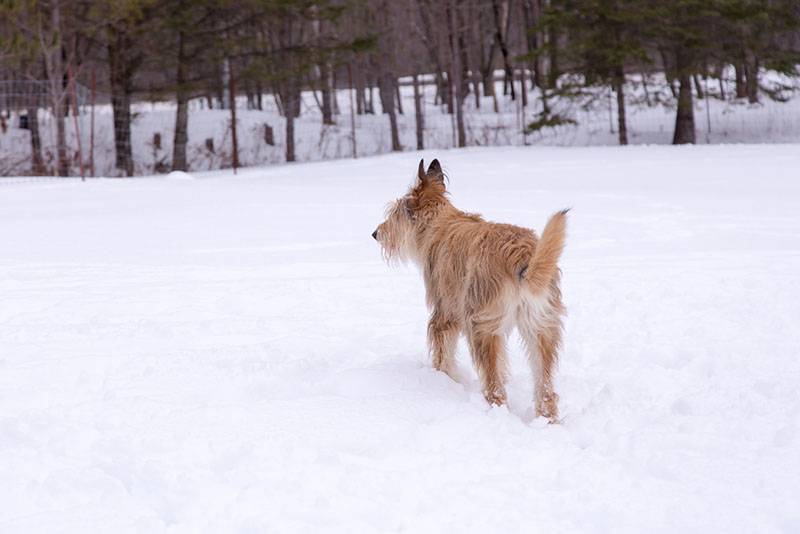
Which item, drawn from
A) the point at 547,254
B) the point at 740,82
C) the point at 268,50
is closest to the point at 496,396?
the point at 547,254

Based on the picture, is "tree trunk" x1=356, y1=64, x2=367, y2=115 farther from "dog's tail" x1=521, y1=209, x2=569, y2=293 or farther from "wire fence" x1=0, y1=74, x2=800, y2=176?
"dog's tail" x1=521, y1=209, x2=569, y2=293

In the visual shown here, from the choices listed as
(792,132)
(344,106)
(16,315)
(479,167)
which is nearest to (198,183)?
(479,167)

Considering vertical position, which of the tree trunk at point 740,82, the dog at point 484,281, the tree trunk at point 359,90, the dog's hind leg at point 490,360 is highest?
the tree trunk at point 359,90

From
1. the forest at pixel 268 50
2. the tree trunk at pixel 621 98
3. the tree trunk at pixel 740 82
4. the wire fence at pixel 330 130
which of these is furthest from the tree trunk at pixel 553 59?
the tree trunk at pixel 740 82

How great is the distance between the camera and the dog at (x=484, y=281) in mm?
3906

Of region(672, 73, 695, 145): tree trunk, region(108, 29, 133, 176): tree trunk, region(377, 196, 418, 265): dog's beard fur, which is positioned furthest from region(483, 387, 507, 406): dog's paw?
region(672, 73, 695, 145): tree trunk

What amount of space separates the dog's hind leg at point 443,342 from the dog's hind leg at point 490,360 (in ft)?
1.15

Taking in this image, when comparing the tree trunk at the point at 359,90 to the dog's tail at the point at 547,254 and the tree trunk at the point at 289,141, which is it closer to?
the tree trunk at the point at 289,141

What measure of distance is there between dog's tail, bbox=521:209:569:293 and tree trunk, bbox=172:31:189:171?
62.5 feet

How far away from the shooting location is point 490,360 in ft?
13.7

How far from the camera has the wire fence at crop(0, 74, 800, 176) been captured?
22.2 metres

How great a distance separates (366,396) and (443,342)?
1.92 ft

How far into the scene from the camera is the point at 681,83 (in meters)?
21.5

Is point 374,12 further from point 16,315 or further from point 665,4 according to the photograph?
point 16,315
